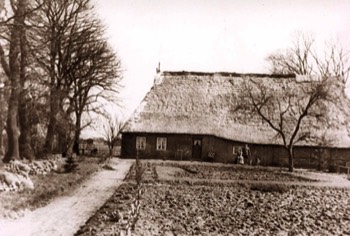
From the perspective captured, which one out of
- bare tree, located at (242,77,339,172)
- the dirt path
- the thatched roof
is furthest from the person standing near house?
the dirt path

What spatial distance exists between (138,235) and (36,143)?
64.9 feet

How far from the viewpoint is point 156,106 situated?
3528cm

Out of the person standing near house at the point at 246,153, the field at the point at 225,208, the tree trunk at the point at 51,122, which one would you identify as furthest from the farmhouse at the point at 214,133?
the field at the point at 225,208

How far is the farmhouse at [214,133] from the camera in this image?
107 ft

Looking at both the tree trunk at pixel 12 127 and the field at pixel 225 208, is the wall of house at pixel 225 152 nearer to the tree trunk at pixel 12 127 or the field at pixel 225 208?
the field at pixel 225 208

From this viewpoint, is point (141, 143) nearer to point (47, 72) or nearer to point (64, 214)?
point (47, 72)

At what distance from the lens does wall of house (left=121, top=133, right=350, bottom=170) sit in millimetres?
32375

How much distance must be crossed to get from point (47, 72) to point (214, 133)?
1228 cm

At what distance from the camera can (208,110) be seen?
3519 centimetres

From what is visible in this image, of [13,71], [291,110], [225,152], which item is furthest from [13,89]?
[291,110]

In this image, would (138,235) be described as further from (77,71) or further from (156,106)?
(156,106)

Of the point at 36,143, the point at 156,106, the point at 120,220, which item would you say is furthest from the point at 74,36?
the point at 120,220

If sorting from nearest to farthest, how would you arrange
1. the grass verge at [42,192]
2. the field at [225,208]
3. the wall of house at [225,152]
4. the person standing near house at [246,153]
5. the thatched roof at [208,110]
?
the field at [225,208], the grass verge at [42,192], the person standing near house at [246,153], the wall of house at [225,152], the thatched roof at [208,110]

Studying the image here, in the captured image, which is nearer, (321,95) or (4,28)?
(4,28)
